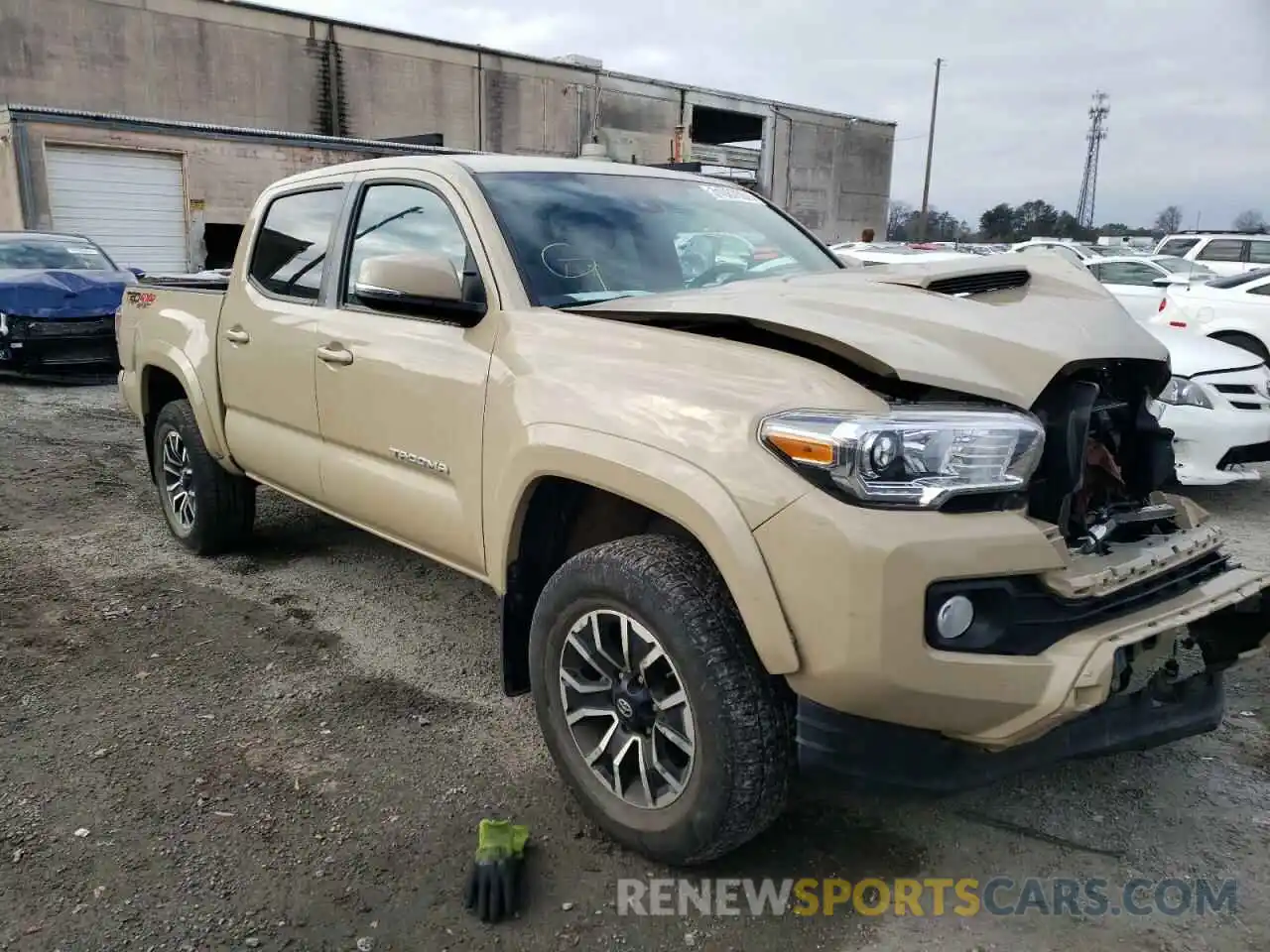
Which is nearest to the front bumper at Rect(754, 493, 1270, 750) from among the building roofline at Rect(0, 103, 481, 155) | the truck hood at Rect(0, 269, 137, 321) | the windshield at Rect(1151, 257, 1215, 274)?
the truck hood at Rect(0, 269, 137, 321)

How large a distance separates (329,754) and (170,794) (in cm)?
47

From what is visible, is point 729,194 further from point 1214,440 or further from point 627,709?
point 1214,440

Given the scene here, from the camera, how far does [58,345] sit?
420 inches

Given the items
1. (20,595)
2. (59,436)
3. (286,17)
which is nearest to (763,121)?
(286,17)

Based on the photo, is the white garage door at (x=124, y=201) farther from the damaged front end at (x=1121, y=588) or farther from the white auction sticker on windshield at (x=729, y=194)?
the damaged front end at (x=1121, y=588)

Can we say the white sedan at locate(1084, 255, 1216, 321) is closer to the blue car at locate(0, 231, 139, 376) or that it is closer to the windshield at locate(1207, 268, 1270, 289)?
the windshield at locate(1207, 268, 1270, 289)

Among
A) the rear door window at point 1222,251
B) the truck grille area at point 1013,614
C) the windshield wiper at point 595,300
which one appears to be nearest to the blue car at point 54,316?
the windshield wiper at point 595,300

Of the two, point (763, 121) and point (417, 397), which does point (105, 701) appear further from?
point (763, 121)

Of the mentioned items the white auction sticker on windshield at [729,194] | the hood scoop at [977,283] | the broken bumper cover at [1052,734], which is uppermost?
the white auction sticker on windshield at [729,194]

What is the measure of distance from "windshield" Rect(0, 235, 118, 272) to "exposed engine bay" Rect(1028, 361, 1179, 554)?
38.8ft

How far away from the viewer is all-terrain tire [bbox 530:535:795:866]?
2.32 m

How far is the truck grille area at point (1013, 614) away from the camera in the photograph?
2125 mm

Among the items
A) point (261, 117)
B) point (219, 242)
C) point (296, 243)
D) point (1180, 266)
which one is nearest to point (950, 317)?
point (296, 243)

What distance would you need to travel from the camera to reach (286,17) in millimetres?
29953
